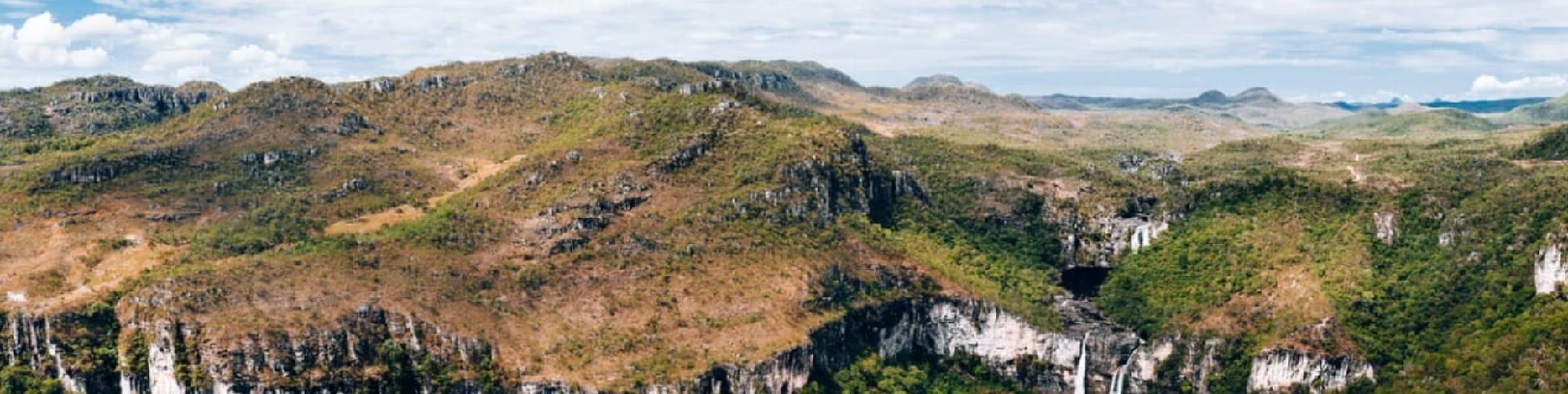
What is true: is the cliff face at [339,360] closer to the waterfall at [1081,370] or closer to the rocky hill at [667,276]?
the rocky hill at [667,276]

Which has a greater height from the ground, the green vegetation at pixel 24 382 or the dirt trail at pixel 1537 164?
the dirt trail at pixel 1537 164

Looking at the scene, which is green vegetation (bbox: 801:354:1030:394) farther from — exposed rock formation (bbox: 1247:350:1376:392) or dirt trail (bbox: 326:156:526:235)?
dirt trail (bbox: 326:156:526:235)

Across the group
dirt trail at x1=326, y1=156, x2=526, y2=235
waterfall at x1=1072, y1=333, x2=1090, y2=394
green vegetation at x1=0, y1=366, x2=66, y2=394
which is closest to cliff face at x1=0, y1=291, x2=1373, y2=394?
green vegetation at x1=0, y1=366, x2=66, y2=394

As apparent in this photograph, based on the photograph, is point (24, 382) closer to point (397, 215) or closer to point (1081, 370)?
point (397, 215)

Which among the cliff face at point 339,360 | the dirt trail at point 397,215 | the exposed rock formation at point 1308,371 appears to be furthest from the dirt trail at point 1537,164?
the dirt trail at point 397,215

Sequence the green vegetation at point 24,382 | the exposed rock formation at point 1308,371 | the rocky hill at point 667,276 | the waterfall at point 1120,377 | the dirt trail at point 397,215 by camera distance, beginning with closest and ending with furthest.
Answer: the green vegetation at point 24,382 → the rocky hill at point 667,276 → the exposed rock formation at point 1308,371 → the dirt trail at point 397,215 → the waterfall at point 1120,377

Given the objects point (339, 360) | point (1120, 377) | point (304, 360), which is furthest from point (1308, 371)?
point (304, 360)
